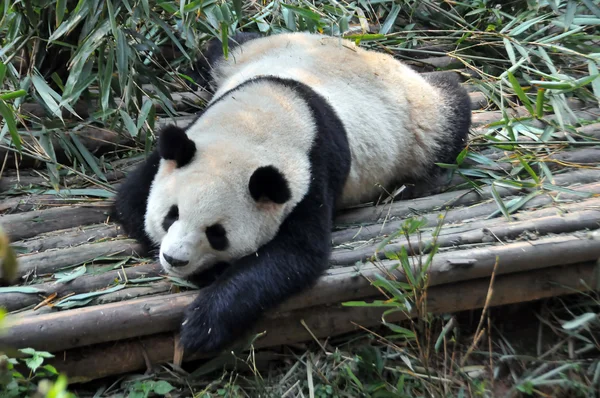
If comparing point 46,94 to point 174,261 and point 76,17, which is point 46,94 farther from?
point 174,261

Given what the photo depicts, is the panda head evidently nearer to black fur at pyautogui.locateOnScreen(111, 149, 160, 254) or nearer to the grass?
black fur at pyautogui.locateOnScreen(111, 149, 160, 254)

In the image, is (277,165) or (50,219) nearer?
(277,165)

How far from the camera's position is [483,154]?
374cm

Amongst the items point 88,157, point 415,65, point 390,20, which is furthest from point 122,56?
point 415,65

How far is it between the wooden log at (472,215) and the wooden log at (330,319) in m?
0.36

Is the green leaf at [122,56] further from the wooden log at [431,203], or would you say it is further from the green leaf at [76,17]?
the wooden log at [431,203]

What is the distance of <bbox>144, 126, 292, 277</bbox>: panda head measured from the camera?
7.77ft

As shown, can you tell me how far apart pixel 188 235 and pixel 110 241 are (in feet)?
2.32

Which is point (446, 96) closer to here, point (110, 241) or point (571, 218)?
point (571, 218)

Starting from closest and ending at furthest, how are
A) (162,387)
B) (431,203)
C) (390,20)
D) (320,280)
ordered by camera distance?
(162,387) < (320,280) < (431,203) < (390,20)

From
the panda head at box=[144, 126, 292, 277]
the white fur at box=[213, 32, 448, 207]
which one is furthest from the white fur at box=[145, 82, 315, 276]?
the white fur at box=[213, 32, 448, 207]

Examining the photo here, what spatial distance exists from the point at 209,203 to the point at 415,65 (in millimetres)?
2799

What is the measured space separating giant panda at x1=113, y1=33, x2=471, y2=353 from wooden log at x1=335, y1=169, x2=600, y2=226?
10 centimetres

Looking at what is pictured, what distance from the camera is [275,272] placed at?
2.36m
